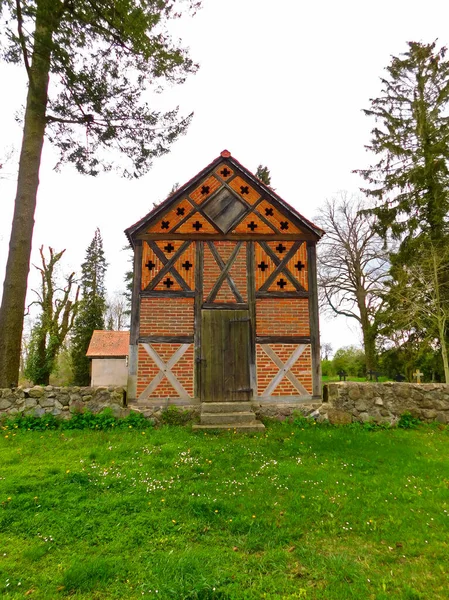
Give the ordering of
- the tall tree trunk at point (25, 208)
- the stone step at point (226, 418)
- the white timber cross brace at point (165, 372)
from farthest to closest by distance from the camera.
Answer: the white timber cross brace at point (165, 372) < the tall tree trunk at point (25, 208) < the stone step at point (226, 418)

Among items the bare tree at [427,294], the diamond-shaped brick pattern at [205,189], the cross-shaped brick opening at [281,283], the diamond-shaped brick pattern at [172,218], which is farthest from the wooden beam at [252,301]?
the bare tree at [427,294]

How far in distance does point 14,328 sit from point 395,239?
60.2 feet

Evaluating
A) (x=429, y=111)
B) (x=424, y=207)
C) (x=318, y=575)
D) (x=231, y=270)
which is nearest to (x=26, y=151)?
(x=231, y=270)

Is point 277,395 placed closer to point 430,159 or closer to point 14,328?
point 14,328

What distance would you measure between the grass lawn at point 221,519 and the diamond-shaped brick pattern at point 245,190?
6186 millimetres

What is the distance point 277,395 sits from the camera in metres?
8.64

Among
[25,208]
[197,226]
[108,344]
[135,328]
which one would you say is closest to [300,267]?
[197,226]

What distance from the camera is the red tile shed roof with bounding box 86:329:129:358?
24141 millimetres

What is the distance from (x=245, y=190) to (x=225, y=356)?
4512 mm

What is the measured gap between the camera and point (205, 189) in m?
9.65

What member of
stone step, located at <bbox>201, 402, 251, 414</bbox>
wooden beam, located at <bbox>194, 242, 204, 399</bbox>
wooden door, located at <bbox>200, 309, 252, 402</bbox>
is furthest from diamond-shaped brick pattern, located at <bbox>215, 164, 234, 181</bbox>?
stone step, located at <bbox>201, 402, 251, 414</bbox>

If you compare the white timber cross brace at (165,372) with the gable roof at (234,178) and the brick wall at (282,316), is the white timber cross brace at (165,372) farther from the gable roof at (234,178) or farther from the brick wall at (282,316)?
the gable roof at (234,178)

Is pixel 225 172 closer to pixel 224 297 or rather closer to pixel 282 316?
pixel 224 297

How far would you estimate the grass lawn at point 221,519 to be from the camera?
118 inches
